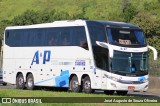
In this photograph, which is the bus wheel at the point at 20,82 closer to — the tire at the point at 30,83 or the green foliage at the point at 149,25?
the tire at the point at 30,83

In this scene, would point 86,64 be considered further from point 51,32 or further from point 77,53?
point 51,32

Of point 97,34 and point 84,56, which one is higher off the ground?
point 97,34

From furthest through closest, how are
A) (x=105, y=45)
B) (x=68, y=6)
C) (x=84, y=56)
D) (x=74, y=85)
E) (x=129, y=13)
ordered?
(x=68, y=6) < (x=129, y=13) < (x=74, y=85) < (x=84, y=56) < (x=105, y=45)

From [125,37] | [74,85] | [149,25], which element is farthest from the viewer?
[149,25]

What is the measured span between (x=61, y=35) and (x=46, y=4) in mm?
59021

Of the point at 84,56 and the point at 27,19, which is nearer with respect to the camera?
the point at 84,56

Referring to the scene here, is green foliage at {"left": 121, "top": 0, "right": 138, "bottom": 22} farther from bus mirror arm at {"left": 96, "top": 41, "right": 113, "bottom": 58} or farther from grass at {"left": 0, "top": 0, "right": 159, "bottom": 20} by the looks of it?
bus mirror arm at {"left": 96, "top": 41, "right": 113, "bottom": 58}

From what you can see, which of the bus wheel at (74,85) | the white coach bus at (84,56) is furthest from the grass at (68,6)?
the bus wheel at (74,85)

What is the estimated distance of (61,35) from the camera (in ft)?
109

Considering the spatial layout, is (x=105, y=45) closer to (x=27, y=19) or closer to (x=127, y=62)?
(x=127, y=62)

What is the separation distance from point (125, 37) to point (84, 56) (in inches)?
99.3

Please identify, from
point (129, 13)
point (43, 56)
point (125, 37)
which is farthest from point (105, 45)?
point (129, 13)

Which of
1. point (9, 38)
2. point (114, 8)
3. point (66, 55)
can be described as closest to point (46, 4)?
point (114, 8)

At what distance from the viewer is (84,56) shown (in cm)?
3127
